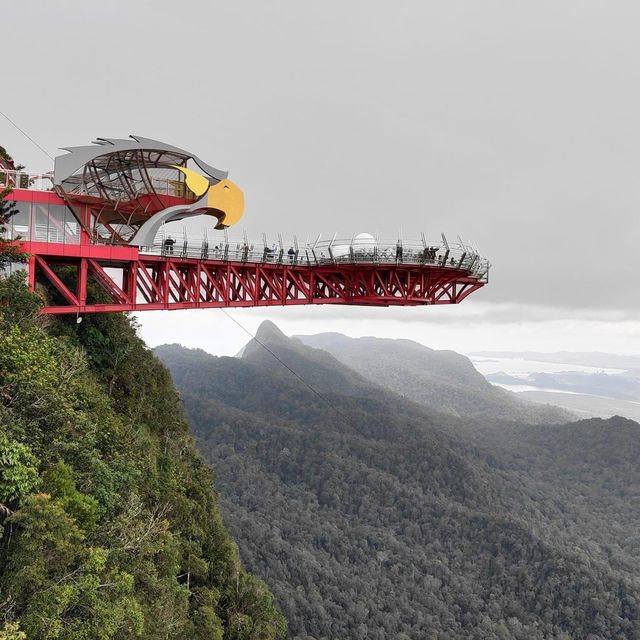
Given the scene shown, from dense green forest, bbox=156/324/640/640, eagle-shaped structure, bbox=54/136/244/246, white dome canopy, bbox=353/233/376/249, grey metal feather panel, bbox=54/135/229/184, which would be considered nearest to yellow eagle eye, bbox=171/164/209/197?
eagle-shaped structure, bbox=54/136/244/246

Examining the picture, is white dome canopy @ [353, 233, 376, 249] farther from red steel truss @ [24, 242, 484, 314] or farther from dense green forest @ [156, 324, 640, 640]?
dense green forest @ [156, 324, 640, 640]

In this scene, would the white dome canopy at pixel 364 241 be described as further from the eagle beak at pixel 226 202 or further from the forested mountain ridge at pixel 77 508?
the forested mountain ridge at pixel 77 508

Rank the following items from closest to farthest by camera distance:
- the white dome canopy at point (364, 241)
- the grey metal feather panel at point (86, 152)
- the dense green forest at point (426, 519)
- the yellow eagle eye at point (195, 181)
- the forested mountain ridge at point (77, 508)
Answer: the forested mountain ridge at point (77, 508), the grey metal feather panel at point (86, 152), the yellow eagle eye at point (195, 181), the white dome canopy at point (364, 241), the dense green forest at point (426, 519)

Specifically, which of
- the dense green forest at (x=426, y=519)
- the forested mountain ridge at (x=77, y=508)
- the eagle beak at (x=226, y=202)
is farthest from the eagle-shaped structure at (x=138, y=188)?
the dense green forest at (x=426, y=519)

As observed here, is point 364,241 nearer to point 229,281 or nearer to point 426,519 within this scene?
point 229,281

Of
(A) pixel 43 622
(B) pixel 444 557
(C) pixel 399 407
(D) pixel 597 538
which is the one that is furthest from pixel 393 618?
(C) pixel 399 407

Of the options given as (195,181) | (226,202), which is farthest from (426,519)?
(195,181)

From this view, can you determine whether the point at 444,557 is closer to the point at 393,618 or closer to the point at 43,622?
the point at 393,618
